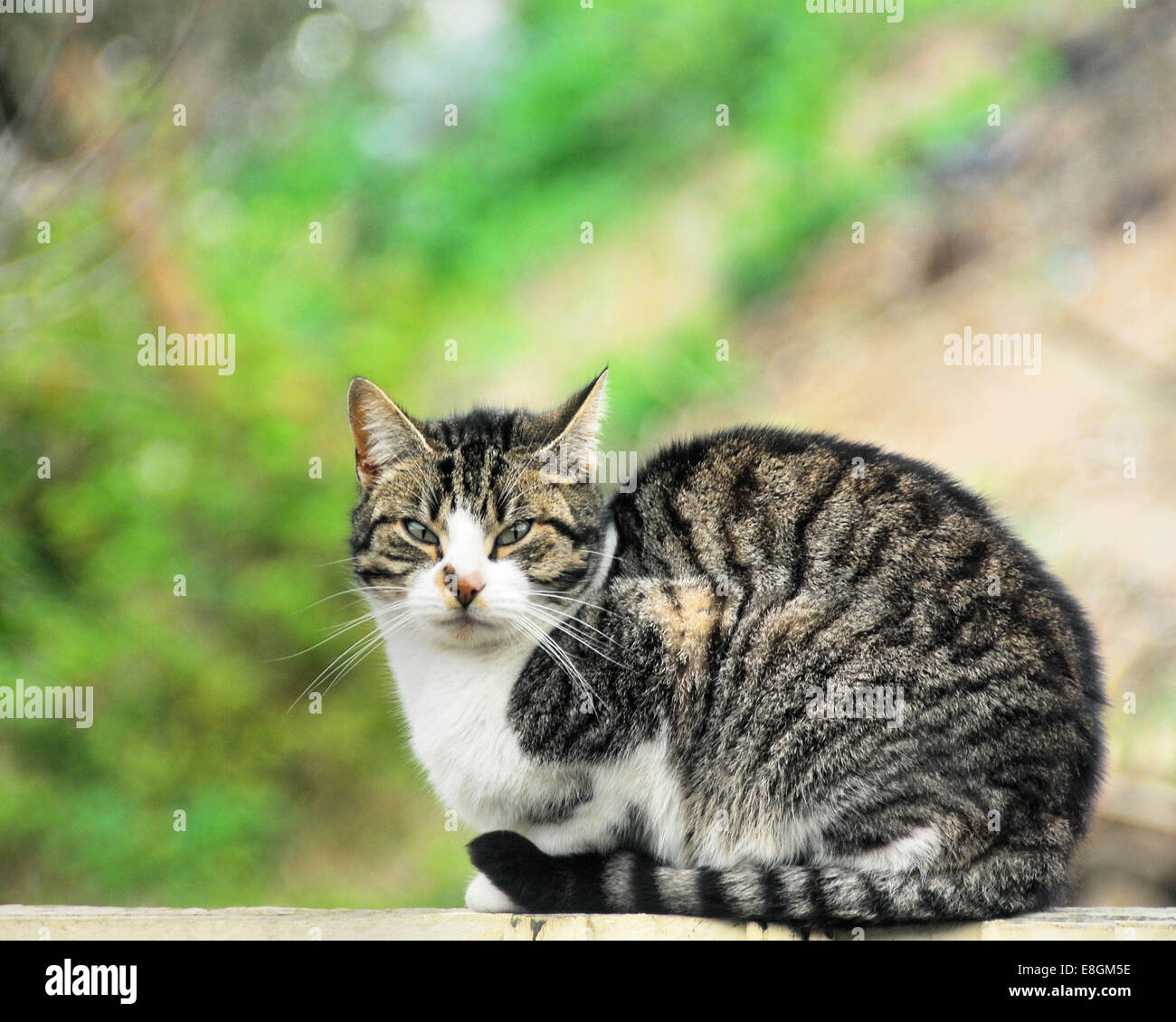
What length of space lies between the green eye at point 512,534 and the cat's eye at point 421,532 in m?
0.15

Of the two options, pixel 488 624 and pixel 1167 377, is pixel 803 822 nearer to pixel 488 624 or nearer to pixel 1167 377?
pixel 488 624

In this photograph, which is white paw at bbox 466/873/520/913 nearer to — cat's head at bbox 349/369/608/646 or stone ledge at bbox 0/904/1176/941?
stone ledge at bbox 0/904/1176/941

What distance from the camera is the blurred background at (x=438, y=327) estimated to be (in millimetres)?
5156

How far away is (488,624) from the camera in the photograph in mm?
2576

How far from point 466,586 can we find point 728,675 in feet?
2.00

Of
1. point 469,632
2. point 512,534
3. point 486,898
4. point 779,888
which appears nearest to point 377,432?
point 512,534

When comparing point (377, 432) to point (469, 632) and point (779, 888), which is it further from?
point (779, 888)

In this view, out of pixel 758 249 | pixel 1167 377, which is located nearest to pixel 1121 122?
pixel 1167 377

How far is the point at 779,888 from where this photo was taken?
2.28 metres

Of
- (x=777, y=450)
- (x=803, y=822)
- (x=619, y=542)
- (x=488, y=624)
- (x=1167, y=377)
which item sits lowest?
(x=803, y=822)

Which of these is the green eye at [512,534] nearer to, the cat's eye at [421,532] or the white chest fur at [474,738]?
the cat's eye at [421,532]

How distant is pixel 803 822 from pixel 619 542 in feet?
2.63

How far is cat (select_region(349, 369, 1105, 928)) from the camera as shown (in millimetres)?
2355

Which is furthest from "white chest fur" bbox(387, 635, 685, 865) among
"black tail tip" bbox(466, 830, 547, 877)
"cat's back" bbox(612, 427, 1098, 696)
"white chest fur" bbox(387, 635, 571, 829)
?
"cat's back" bbox(612, 427, 1098, 696)
